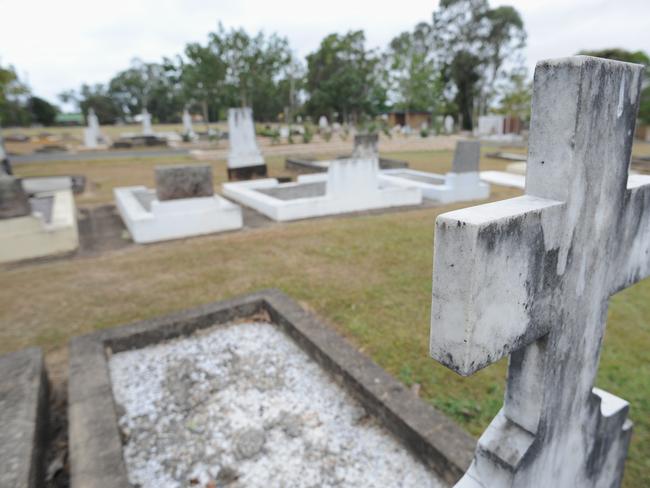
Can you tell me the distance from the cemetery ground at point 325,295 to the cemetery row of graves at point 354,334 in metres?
0.03

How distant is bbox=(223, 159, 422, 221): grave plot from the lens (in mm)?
7852

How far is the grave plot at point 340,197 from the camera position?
785 centimetres

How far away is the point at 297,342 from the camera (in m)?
3.46

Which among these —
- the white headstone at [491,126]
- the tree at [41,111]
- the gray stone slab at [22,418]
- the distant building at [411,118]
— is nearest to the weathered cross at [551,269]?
the gray stone slab at [22,418]

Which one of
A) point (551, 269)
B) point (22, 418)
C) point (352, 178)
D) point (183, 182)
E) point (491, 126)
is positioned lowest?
point (22, 418)

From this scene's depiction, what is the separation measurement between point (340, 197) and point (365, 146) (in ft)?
4.11

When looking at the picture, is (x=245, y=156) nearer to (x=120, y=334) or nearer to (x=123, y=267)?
(x=123, y=267)

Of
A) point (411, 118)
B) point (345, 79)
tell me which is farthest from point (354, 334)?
point (411, 118)

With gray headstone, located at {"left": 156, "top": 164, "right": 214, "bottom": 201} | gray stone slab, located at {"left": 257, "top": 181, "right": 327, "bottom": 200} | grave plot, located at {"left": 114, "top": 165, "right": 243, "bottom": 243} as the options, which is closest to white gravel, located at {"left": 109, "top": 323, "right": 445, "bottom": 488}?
grave plot, located at {"left": 114, "top": 165, "right": 243, "bottom": 243}

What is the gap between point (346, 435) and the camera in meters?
2.51

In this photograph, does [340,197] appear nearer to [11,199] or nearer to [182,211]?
[182,211]

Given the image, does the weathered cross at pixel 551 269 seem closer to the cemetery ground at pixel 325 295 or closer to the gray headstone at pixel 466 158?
the cemetery ground at pixel 325 295

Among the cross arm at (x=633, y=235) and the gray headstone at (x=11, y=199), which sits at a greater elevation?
the cross arm at (x=633, y=235)

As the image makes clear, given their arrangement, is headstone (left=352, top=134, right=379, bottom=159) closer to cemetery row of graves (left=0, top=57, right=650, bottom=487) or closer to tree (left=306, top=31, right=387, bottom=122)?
cemetery row of graves (left=0, top=57, right=650, bottom=487)
